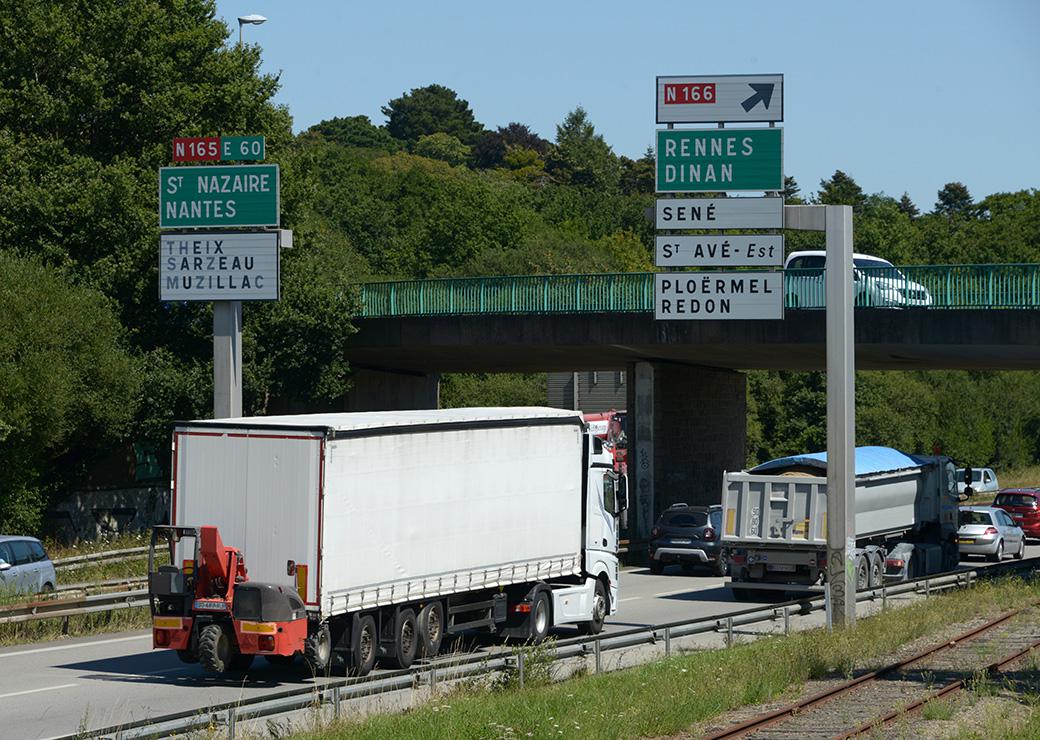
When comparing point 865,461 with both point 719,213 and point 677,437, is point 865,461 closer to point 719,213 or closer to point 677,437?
point 719,213

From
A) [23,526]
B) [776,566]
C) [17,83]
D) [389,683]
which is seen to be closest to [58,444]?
[23,526]

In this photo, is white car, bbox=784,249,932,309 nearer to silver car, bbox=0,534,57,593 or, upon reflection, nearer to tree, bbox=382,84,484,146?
silver car, bbox=0,534,57,593

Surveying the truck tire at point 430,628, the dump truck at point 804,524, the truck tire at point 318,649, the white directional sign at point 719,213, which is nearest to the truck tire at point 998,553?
the dump truck at point 804,524

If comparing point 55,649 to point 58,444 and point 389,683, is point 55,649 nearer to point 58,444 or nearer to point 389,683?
point 389,683

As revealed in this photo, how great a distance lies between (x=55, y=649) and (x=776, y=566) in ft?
44.0

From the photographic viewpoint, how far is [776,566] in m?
29.4

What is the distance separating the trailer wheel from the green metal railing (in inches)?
726

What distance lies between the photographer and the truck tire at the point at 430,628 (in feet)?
67.3

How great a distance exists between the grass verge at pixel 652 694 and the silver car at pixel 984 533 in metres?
18.0

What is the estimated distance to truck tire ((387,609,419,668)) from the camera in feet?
65.5

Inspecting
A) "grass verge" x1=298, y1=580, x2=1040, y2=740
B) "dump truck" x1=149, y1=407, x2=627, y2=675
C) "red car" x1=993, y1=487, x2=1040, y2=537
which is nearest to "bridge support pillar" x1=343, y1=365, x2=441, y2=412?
"red car" x1=993, y1=487, x2=1040, y2=537

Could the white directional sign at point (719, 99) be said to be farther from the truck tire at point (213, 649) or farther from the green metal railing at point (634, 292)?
the green metal railing at point (634, 292)

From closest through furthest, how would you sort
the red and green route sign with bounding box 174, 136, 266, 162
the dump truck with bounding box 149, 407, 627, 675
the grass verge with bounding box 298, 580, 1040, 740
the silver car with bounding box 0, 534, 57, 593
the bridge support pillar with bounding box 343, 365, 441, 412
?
the grass verge with bounding box 298, 580, 1040, 740, the dump truck with bounding box 149, 407, 627, 675, the silver car with bounding box 0, 534, 57, 593, the red and green route sign with bounding box 174, 136, 266, 162, the bridge support pillar with bounding box 343, 365, 441, 412

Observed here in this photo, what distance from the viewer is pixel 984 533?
135 feet
